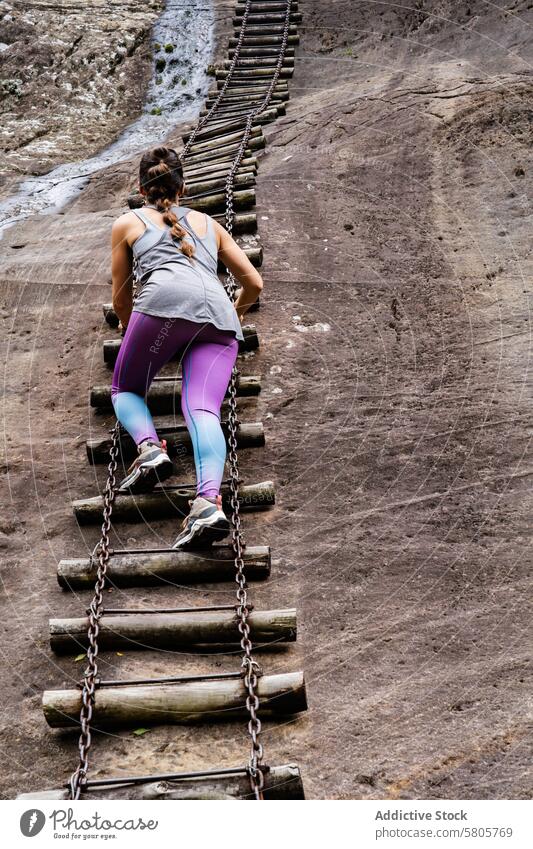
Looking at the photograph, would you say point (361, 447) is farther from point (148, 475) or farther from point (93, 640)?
point (93, 640)

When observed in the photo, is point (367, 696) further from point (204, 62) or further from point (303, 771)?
point (204, 62)

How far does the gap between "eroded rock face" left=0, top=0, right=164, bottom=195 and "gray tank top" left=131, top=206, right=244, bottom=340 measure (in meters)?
5.98

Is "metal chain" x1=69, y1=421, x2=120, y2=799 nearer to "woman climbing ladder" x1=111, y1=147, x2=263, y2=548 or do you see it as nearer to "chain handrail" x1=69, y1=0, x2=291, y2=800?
"chain handrail" x1=69, y1=0, x2=291, y2=800

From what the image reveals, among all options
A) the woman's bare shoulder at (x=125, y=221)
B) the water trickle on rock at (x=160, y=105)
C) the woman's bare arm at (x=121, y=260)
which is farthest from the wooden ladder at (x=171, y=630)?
the water trickle on rock at (x=160, y=105)

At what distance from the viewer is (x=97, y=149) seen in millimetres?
11281

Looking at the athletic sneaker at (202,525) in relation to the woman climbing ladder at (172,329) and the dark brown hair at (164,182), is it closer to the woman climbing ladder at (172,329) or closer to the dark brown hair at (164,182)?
the woman climbing ladder at (172,329)

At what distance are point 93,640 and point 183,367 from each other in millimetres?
1634

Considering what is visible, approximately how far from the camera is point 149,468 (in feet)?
16.0

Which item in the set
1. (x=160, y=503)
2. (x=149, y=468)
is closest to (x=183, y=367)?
(x=149, y=468)

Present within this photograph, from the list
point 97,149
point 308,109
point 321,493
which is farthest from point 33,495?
point 97,149

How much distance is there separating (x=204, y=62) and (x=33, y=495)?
31.5ft

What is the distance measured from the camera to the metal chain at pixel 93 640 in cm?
354

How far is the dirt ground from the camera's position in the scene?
3.87 meters

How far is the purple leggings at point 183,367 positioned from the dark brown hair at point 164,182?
0.52 meters
